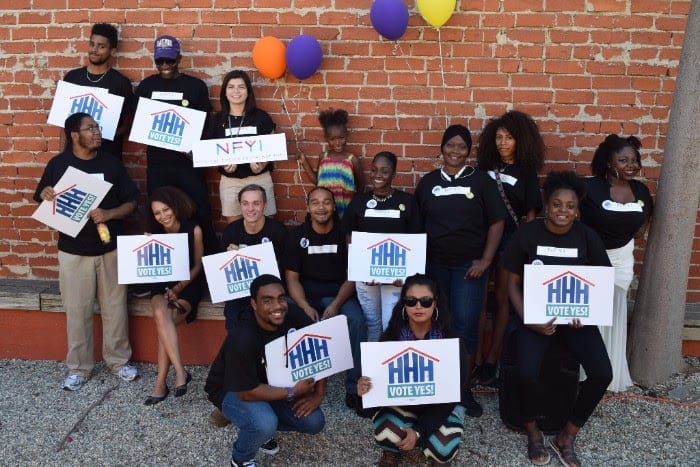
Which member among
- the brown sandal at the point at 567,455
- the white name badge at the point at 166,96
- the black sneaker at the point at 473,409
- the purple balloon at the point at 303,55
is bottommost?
the brown sandal at the point at 567,455

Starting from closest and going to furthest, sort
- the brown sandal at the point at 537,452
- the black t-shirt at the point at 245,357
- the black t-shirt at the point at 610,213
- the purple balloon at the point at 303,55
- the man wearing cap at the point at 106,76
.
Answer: the black t-shirt at the point at 245,357 < the brown sandal at the point at 537,452 < the black t-shirt at the point at 610,213 < the purple balloon at the point at 303,55 < the man wearing cap at the point at 106,76

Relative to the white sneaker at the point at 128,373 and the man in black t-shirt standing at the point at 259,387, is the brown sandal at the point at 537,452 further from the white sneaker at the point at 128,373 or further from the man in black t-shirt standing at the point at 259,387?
the white sneaker at the point at 128,373

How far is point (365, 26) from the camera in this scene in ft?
17.5

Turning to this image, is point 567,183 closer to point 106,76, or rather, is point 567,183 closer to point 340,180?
point 340,180

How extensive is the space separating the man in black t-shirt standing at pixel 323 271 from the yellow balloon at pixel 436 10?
1.49 m

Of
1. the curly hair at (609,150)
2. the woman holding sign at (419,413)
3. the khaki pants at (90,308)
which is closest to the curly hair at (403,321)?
the woman holding sign at (419,413)

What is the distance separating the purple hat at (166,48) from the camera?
17.1 feet

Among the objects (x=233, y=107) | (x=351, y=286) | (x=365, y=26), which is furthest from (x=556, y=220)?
(x=233, y=107)

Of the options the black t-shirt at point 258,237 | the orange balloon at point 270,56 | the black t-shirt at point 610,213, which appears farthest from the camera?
the orange balloon at point 270,56

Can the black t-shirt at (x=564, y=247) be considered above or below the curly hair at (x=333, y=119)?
below

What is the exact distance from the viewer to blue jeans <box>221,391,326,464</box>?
391 centimetres

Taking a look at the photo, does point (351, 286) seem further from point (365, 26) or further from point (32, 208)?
point (32, 208)

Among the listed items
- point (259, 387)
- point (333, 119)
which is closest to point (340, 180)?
point (333, 119)

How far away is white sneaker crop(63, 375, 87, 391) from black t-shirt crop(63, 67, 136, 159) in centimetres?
179
